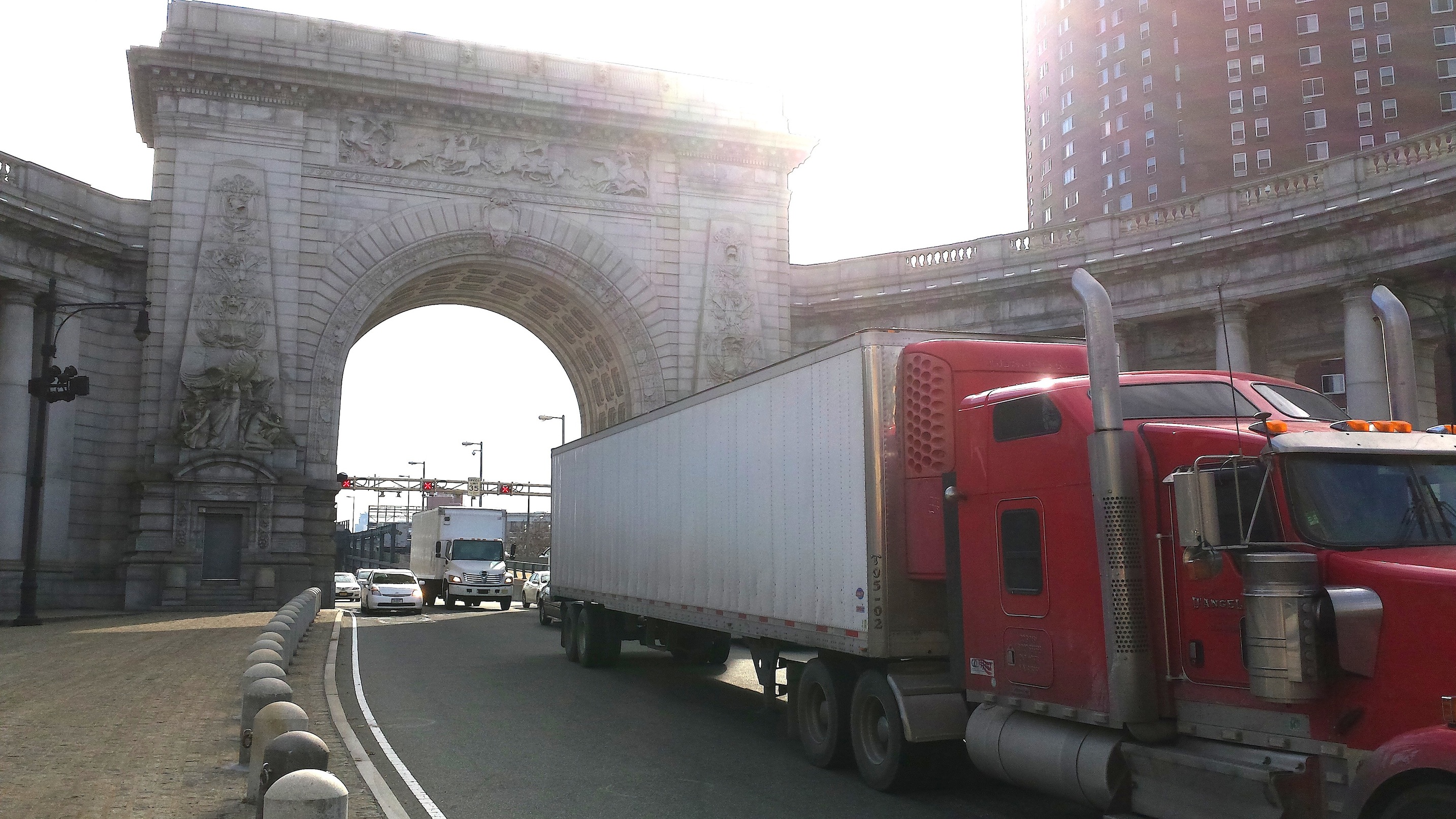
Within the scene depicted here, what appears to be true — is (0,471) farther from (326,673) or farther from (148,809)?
(148,809)

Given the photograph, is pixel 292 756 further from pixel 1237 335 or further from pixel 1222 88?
pixel 1222 88

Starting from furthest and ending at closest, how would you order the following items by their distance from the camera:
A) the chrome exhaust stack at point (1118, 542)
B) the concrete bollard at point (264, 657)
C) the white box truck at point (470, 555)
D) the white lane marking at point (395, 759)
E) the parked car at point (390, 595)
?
the white box truck at point (470, 555) → the parked car at point (390, 595) → the concrete bollard at point (264, 657) → the white lane marking at point (395, 759) → the chrome exhaust stack at point (1118, 542)

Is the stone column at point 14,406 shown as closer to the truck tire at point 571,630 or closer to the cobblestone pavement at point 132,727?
the cobblestone pavement at point 132,727

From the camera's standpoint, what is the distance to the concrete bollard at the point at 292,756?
25.2ft

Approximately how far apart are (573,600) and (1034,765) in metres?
13.8

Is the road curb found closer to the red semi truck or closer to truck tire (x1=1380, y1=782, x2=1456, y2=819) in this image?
the red semi truck

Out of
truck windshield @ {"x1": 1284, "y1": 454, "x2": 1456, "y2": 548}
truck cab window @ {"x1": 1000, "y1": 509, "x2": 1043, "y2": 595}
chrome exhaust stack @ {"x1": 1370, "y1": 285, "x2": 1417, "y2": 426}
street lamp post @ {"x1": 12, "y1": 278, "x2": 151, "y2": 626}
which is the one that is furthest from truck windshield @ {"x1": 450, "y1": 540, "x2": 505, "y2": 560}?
truck windshield @ {"x1": 1284, "y1": 454, "x2": 1456, "y2": 548}

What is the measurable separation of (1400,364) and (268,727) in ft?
30.2

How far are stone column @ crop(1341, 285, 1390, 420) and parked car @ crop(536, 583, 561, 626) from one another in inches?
759

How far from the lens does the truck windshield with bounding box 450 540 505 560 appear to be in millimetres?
41562

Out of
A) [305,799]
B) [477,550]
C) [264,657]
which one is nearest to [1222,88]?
[477,550]

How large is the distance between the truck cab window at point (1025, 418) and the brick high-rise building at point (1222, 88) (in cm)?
5807

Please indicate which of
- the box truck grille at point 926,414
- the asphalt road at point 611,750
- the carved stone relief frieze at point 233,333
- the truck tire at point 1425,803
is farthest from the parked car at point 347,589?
the truck tire at point 1425,803

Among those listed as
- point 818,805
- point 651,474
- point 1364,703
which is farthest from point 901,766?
point 651,474
